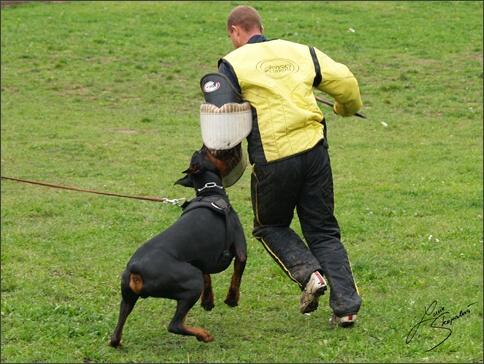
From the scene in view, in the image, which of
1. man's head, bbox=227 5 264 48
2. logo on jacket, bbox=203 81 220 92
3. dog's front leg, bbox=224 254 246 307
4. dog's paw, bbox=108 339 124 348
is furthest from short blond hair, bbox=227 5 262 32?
dog's paw, bbox=108 339 124 348

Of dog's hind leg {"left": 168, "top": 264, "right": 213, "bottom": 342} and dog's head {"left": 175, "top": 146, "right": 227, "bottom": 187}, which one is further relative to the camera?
dog's head {"left": 175, "top": 146, "right": 227, "bottom": 187}

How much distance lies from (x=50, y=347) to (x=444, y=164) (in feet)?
21.4

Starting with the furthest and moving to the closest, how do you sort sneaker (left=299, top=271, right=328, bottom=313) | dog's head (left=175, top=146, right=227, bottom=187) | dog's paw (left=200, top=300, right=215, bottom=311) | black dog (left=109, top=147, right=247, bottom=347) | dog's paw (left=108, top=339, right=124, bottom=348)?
dog's paw (left=200, top=300, right=215, bottom=311) < dog's head (left=175, top=146, right=227, bottom=187) < sneaker (left=299, top=271, right=328, bottom=313) < dog's paw (left=108, top=339, right=124, bottom=348) < black dog (left=109, top=147, right=247, bottom=347)

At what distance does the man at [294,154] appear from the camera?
4.92m

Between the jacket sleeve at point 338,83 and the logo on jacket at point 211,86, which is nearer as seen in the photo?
the logo on jacket at point 211,86

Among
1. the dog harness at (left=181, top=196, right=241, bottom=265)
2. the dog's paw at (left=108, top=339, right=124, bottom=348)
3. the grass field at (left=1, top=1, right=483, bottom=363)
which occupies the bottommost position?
the grass field at (left=1, top=1, right=483, bottom=363)

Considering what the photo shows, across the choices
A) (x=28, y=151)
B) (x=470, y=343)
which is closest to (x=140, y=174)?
(x=28, y=151)

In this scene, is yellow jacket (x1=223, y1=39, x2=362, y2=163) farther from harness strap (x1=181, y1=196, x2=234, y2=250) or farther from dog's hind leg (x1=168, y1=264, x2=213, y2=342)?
dog's hind leg (x1=168, y1=264, x2=213, y2=342)

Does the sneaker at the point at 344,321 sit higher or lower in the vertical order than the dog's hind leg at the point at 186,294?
lower

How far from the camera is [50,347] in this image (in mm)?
4773

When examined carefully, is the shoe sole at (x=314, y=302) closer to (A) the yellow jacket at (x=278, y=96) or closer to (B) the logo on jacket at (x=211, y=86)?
(A) the yellow jacket at (x=278, y=96)

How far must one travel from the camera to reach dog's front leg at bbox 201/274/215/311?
16.8 feet

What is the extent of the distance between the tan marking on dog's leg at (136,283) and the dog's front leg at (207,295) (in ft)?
2.27

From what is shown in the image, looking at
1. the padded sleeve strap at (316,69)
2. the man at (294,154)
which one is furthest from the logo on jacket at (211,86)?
the padded sleeve strap at (316,69)
